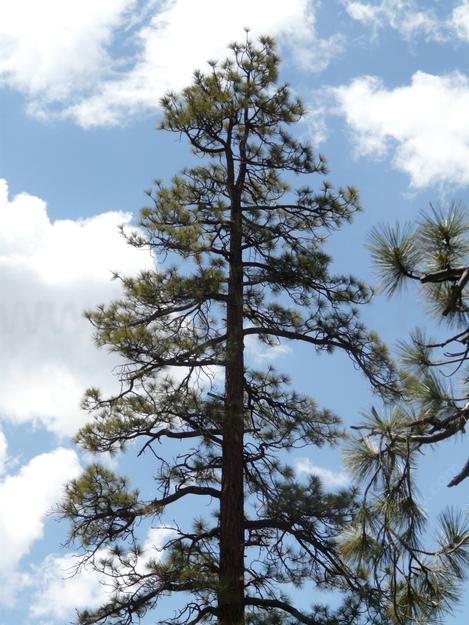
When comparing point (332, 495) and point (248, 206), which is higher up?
point (248, 206)

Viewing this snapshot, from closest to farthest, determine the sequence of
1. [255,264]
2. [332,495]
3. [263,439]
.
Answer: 1. [332,495]
2. [263,439]
3. [255,264]

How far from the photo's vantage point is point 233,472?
7258 mm

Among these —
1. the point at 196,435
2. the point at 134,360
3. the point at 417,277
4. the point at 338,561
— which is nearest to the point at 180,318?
→ the point at 134,360

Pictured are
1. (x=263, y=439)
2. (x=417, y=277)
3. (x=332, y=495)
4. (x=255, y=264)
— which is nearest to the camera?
(x=417, y=277)

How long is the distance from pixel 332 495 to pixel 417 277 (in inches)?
113

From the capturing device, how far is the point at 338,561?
7.35m

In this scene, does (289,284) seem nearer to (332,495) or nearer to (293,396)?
(293,396)

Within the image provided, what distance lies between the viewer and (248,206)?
8.62 m

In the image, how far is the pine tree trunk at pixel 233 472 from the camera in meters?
6.60

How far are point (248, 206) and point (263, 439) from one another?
97.4 inches

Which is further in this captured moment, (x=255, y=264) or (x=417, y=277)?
(x=255, y=264)

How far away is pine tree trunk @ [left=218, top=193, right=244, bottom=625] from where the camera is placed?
660 centimetres

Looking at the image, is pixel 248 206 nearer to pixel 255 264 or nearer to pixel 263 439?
pixel 255 264

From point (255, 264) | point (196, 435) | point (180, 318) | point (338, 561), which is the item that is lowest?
point (338, 561)
